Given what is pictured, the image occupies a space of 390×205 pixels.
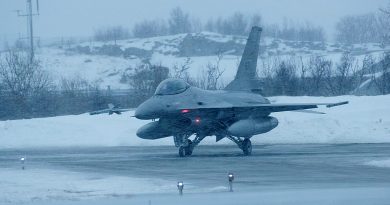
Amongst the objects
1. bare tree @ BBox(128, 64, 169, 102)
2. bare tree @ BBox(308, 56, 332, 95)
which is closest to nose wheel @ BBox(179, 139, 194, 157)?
bare tree @ BBox(128, 64, 169, 102)

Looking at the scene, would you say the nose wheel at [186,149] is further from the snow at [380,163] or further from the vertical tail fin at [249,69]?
the snow at [380,163]

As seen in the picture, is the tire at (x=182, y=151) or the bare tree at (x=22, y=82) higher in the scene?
the tire at (x=182, y=151)

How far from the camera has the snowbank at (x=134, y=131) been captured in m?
30.9

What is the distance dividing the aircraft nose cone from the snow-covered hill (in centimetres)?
4750

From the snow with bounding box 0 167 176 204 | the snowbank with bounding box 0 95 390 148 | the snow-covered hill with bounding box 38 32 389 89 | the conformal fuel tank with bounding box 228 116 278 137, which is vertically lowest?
the snow-covered hill with bounding box 38 32 389 89

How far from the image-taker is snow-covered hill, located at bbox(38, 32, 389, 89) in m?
75.2

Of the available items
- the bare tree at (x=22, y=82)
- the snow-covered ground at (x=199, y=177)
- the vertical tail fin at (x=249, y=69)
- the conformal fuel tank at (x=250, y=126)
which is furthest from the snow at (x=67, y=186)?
the bare tree at (x=22, y=82)

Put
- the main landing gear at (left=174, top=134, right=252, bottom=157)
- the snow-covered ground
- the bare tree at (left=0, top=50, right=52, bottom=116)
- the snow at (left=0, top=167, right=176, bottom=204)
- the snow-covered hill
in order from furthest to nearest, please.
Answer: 1. the snow-covered hill
2. the bare tree at (left=0, top=50, right=52, bottom=116)
3. the main landing gear at (left=174, top=134, right=252, bottom=157)
4. the snow at (left=0, top=167, right=176, bottom=204)
5. the snow-covered ground

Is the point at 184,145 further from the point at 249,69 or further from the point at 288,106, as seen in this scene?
the point at 249,69

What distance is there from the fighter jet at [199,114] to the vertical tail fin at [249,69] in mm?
1230

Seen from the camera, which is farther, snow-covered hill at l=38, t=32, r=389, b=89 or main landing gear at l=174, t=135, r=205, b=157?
snow-covered hill at l=38, t=32, r=389, b=89

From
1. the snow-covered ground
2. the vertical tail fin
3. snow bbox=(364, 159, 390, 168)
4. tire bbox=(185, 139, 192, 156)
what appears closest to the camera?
the snow-covered ground

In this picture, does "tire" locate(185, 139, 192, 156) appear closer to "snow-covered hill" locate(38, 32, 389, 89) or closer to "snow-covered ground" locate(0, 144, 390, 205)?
"snow-covered ground" locate(0, 144, 390, 205)

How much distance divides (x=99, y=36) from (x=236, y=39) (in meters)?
21.8
